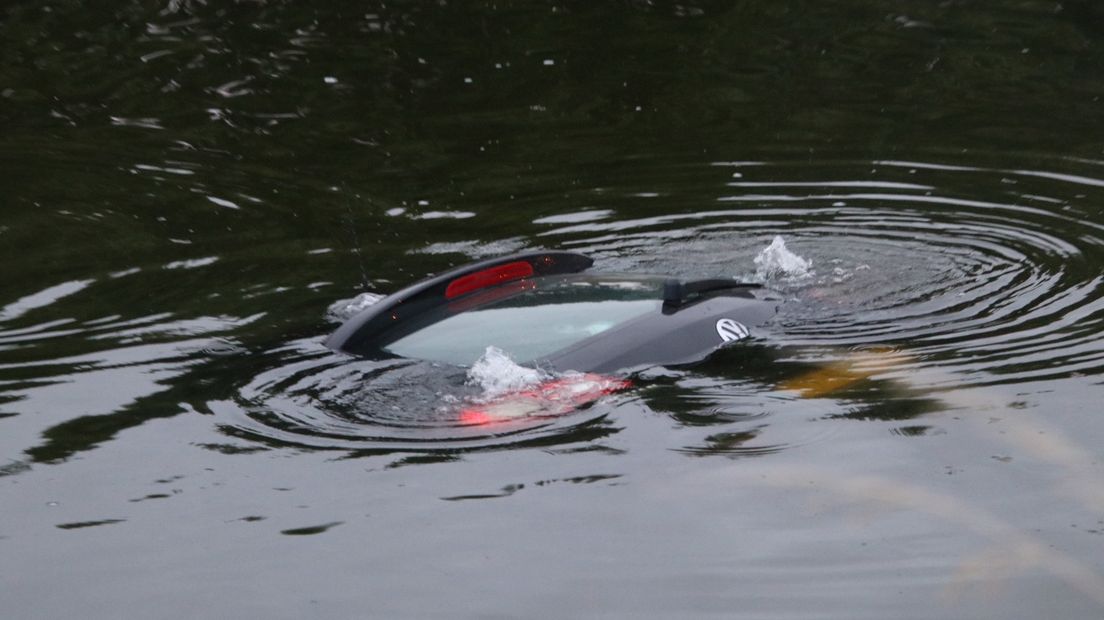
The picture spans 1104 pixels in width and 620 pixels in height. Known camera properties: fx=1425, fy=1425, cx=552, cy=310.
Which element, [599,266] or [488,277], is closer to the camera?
[488,277]

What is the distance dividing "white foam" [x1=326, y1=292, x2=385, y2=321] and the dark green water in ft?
0.40

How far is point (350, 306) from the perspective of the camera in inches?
322

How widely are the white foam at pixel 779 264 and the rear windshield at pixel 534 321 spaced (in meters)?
1.52

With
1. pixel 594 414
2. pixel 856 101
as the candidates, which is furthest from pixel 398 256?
pixel 856 101

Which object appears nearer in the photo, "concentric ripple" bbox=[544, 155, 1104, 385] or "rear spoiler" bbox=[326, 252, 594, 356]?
"rear spoiler" bbox=[326, 252, 594, 356]

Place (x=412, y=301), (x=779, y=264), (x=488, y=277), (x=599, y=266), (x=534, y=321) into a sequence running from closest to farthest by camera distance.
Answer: (x=534, y=321), (x=412, y=301), (x=488, y=277), (x=779, y=264), (x=599, y=266)

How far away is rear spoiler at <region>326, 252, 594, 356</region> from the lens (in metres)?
7.00

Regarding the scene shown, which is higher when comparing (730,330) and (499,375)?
(730,330)

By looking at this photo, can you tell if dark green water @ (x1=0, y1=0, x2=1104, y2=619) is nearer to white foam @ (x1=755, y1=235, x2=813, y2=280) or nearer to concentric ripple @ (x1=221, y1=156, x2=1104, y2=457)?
concentric ripple @ (x1=221, y1=156, x2=1104, y2=457)

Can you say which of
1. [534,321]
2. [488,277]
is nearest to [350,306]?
[488,277]

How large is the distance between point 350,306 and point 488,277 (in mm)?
1141

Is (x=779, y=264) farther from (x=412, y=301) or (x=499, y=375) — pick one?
(x=499, y=375)

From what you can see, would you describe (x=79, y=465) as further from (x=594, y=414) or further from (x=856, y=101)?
(x=856, y=101)

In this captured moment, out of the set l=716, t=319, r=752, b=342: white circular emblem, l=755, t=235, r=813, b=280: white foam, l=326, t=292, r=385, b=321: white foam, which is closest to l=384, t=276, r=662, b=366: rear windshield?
l=716, t=319, r=752, b=342: white circular emblem
